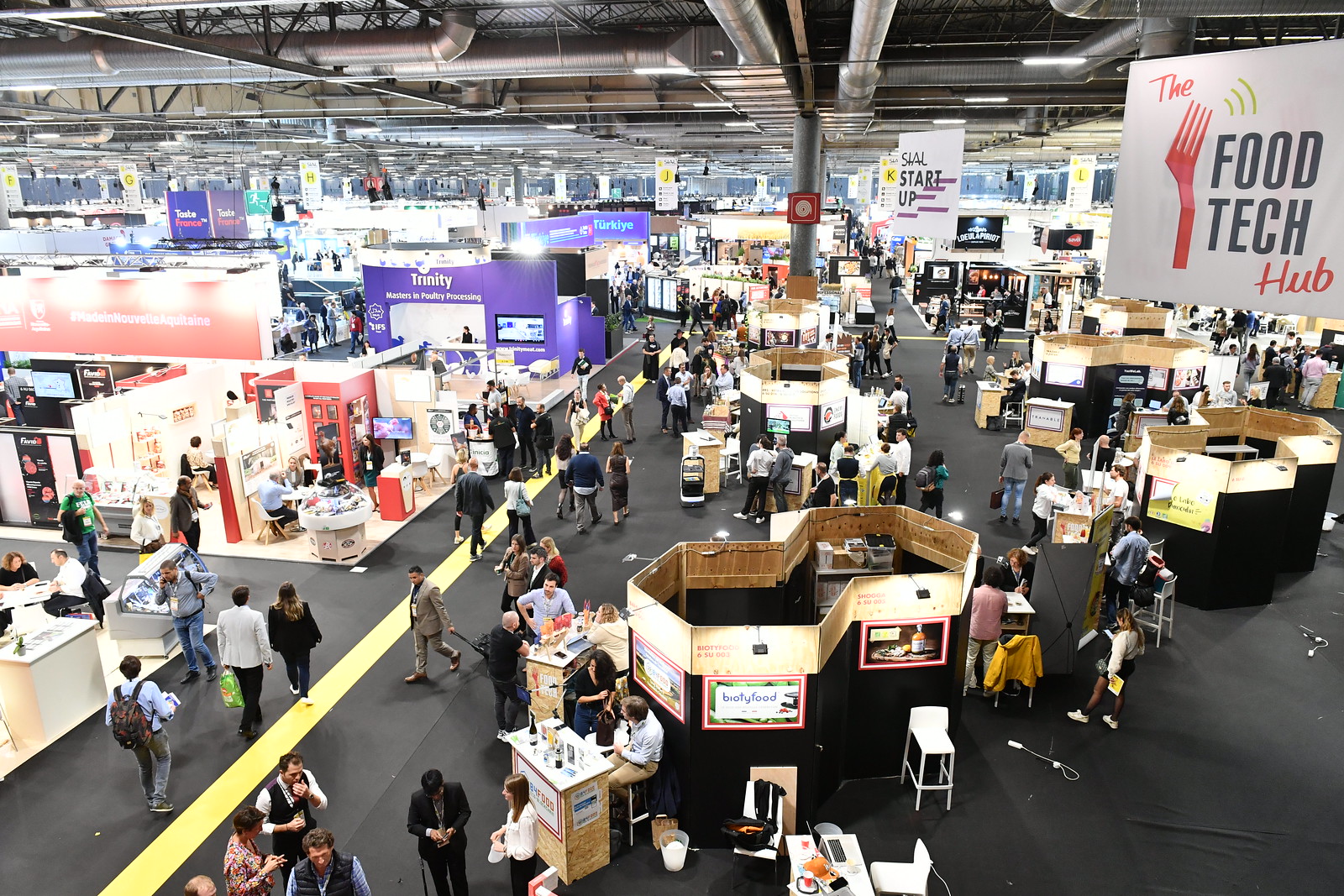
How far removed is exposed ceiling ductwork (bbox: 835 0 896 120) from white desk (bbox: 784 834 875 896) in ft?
19.8

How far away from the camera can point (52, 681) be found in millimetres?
6660

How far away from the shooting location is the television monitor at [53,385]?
13.4 meters

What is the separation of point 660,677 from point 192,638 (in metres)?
4.50

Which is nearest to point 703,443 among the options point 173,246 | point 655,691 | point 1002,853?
point 655,691

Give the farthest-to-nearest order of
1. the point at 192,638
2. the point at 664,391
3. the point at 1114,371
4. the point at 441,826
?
1. the point at 664,391
2. the point at 1114,371
3. the point at 192,638
4. the point at 441,826

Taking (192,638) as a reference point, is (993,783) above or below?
below

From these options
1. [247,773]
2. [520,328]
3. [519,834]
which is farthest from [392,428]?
[519,834]

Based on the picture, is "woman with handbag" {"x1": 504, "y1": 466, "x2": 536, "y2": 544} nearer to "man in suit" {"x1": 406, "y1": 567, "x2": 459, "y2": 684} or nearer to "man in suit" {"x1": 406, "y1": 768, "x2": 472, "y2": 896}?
"man in suit" {"x1": 406, "y1": 567, "x2": 459, "y2": 684}

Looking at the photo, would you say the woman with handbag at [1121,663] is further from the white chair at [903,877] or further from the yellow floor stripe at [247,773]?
the yellow floor stripe at [247,773]

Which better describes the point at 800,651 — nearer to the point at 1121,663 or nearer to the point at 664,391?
the point at 1121,663

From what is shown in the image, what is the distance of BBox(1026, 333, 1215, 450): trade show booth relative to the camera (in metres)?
14.4

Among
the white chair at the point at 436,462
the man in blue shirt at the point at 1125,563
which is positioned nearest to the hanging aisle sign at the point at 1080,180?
the man in blue shirt at the point at 1125,563

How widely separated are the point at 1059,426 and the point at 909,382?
199 inches

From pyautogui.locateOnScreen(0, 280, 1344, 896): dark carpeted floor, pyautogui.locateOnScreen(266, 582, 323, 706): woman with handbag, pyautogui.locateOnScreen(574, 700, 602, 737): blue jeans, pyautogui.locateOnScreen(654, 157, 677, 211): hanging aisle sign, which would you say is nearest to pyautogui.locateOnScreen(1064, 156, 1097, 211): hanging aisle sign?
pyautogui.locateOnScreen(654, 157, 677, 211): hanging aisle sign
